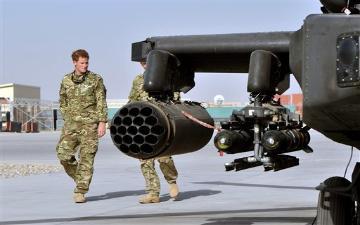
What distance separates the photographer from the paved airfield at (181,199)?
8672 mm

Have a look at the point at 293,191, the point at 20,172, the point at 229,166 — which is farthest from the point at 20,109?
the point at 229,166

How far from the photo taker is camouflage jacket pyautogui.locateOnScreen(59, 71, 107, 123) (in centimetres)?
1043

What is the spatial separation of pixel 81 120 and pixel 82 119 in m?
0.02

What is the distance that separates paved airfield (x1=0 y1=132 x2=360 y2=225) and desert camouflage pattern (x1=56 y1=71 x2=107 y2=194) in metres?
0.50

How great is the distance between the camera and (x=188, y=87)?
Answer: 289 inches

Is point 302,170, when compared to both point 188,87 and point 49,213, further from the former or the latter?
point 188,87

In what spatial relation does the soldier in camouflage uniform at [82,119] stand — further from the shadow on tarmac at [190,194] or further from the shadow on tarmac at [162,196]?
the shadow on tarmac at [190,194]

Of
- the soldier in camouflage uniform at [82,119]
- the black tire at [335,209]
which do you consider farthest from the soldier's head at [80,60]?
the black tire at [335,209]

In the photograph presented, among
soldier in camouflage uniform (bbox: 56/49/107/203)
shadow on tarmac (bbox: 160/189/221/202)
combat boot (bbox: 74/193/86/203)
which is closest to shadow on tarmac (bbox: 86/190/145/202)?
combat boot (bbox: 74/193/86/203)

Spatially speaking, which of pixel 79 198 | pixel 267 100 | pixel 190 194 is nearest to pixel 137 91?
pixel 79 198

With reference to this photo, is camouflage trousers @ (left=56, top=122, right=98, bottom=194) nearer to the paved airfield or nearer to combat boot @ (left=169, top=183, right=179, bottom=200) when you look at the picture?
the paved airfield

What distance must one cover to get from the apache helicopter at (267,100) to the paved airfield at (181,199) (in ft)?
5.91

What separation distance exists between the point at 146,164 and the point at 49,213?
1.72 meters

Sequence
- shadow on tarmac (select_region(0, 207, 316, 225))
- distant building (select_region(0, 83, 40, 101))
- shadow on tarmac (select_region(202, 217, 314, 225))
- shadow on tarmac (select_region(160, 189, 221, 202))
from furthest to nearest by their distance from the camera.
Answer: distant building (select_region(0, 83, 40, 101)) → shadow on tarmac (select_region(160, 189, 221, 202)) → shadow on tarmac (select_region(0, 207, 316, 225)) → shadow on tarmac (select_region(202, 217, 314, 225))
